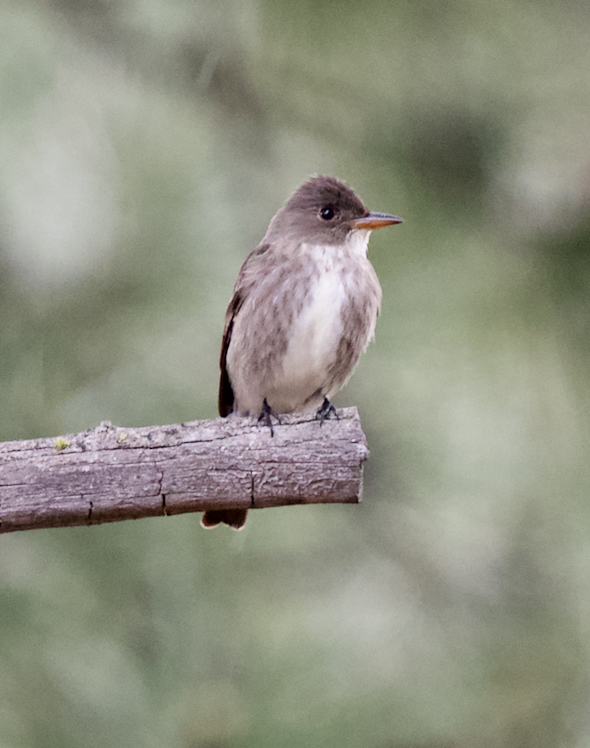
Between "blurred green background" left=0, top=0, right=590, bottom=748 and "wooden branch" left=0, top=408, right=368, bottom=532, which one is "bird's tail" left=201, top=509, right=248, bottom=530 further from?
"wooden branch" left=0, top=408, right=368, bottom=532

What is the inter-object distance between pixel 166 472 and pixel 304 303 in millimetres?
930

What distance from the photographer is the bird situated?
2.66 m

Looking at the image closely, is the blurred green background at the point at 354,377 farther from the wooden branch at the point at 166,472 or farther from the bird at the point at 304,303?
the wooden branch at the point at 166,472

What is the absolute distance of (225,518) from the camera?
104 inches

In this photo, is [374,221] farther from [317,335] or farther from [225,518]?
[225,518]

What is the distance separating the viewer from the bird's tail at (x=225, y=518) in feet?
8.55

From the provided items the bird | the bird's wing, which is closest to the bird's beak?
the bird

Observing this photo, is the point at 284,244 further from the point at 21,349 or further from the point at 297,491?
the point at 297,491

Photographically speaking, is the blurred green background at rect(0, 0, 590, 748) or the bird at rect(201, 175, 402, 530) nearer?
the blurred green background at rect(0, 0, 590, 748)

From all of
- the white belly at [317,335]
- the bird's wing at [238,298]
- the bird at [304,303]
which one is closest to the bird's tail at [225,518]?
the bird at [304,303]

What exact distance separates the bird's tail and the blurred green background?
5 centimetres

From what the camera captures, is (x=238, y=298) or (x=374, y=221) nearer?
(x=374, y=221)

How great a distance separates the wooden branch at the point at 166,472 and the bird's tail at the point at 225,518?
675mm

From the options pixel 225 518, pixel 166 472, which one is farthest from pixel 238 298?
pixel 166 472
